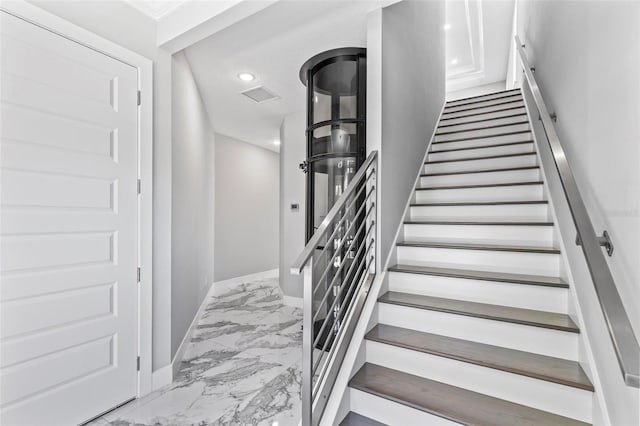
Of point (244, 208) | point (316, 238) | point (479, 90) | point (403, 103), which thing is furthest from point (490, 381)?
point (479, 90)

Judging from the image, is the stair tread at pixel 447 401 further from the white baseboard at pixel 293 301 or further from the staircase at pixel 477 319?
the white baseboard at pixel 293 301

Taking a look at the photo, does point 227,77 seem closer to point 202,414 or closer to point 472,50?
point 202,414

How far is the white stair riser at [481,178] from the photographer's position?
2.62 m

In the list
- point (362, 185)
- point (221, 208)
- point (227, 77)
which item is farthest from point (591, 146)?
point (221, 208)

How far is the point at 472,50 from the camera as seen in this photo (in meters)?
6.15

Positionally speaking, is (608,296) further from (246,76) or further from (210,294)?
(210,294)

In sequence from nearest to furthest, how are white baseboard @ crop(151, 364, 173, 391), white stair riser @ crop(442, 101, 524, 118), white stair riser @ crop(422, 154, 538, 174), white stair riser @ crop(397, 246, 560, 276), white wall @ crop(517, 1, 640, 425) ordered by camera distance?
white wall @ crop(517, 1, 640, 425)
white stair riser @ crop(397, 246, 560, 276)
white baseboard @ crop(151, 364, 173, 391)
white stair riser @ crop(422, 154, 538, 174)
white stair riser @ crop(442, 101, 524, 118)

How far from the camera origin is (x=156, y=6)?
2.14m

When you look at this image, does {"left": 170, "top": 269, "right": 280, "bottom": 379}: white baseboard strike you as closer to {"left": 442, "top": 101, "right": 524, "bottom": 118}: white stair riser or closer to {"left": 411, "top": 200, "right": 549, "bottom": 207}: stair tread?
{"left": 411, "top": 200, "right": 549, "bottom": 207}: stair tread

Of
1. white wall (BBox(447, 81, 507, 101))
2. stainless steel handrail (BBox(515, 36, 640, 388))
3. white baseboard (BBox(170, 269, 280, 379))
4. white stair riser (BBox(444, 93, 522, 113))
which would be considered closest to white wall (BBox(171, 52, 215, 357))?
white baseboard (BBox(170, 269, 280, 379))

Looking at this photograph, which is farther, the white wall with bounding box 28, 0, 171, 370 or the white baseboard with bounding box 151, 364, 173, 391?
the white baseboard with bounding box 151, 364, 173, 391

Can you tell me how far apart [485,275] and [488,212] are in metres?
0.70

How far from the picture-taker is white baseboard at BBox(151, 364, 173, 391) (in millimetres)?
2182

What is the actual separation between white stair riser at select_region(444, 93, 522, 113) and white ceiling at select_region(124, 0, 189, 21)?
12.8 ft
